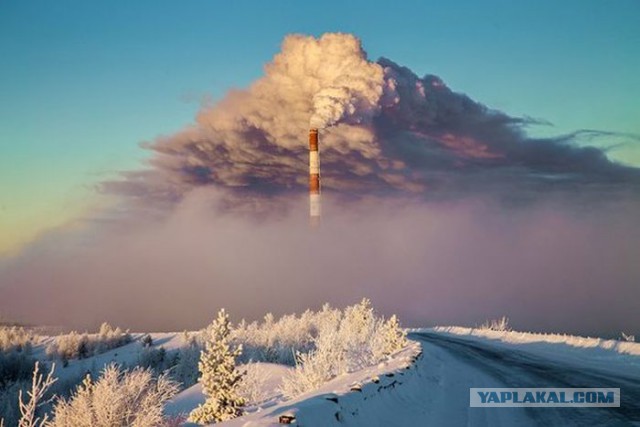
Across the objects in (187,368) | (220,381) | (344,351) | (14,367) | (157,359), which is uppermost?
(220,381)

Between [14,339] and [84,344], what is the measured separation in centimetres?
528

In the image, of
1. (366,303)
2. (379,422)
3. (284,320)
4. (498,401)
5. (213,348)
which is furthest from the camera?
(284,320)

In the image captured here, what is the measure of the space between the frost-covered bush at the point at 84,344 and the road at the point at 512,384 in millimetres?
31413

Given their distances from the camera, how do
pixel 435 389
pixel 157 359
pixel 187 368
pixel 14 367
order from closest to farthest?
pixel 435 389 → pixel 14 367 → pixel 187 368 → pixel 157 359

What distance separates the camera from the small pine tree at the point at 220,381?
12938 millimetres

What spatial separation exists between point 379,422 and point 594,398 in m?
5.85

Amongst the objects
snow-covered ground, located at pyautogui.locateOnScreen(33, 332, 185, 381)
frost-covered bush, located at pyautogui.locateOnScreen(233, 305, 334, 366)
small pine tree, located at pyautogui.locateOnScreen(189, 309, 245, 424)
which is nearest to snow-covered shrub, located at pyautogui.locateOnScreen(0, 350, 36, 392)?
snow-covered ground, located at pyautogui.locateOnScreen(33, 332, 185, 381)

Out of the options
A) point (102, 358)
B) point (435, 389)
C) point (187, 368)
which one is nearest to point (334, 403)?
Result: point (435, 389)

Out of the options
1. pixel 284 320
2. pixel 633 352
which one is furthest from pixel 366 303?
pixel 633 352

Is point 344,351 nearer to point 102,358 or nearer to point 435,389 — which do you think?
point 435,389

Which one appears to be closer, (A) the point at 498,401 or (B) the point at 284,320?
(A) the point at 498,401

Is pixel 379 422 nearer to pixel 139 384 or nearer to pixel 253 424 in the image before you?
pixel 253 424

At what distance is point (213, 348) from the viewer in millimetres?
13711

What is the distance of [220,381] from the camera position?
521 inches
